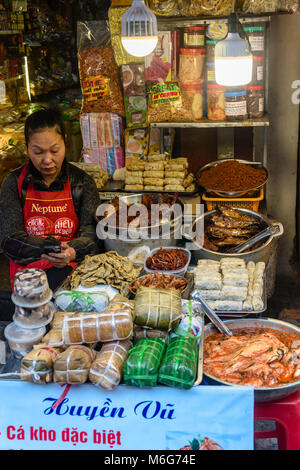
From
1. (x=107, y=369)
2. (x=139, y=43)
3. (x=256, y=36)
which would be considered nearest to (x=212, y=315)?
(x=107, y=369)

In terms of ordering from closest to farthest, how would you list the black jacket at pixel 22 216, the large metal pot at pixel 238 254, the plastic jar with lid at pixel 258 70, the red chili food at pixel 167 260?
1. the red chili food at pixel 167 260
2. the black jacket at pixel 22 216
3. the large metal pot at pixel 238 254
4. the plastic jar with lid at pixel 258 70

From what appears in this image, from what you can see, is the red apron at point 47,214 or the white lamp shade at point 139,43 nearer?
the red apron at point 47,214

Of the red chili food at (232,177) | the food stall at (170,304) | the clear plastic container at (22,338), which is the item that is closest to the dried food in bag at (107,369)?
the food stall at (170,304)

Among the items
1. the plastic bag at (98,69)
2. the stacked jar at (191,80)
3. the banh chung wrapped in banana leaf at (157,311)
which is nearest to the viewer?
the banh chung wrapped in banana leaf at (157,311)

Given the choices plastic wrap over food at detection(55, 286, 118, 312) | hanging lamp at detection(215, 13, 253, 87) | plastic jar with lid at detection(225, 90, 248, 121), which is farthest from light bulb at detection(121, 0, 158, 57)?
plastic wrap over food at detection(55, 286, 118, 312)

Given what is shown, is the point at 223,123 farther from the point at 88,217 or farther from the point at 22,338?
the point at 22,338

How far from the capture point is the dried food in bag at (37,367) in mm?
1907

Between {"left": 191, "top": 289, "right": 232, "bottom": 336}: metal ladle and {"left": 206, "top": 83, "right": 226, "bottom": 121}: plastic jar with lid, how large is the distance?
2.41 meters

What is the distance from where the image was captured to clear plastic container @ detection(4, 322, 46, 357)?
2057 millimetres

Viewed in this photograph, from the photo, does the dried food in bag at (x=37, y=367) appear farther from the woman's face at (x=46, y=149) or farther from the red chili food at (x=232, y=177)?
the red chili food at (x=232, y=177)

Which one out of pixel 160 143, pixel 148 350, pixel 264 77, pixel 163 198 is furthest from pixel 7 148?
pixel 148 350

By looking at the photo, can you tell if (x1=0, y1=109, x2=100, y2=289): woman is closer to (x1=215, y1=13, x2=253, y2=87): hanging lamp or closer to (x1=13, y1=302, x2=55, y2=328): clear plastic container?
(x1=13, y1=302, x2=55, y2=328): clear plastic container

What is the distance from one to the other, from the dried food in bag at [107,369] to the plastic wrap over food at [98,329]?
66 millimetres

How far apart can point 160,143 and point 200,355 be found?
3199 millimetres
